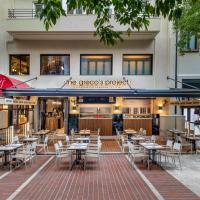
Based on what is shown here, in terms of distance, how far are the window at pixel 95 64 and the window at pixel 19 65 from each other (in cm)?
384

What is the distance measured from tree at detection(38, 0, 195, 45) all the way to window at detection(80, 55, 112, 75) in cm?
1817

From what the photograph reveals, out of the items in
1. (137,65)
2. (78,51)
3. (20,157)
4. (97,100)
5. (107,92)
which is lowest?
(20,157)

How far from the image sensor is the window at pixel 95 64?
24375 mm

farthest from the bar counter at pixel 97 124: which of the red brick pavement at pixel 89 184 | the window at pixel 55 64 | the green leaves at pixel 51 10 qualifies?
the green leaves at pixel 51 10

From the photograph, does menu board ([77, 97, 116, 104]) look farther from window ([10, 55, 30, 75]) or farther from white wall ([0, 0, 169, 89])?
window ([10, 55, 30, 75])

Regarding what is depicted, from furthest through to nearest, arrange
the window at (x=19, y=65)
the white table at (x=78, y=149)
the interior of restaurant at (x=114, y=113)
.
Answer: the window at (x=19, y=65), the interior of restaurant at (x=114, y=113), the white table at (x=78, y=149)

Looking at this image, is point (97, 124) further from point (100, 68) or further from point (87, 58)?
point (87, 58)

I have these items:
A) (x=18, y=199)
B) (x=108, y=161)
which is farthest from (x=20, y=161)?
(x=18, y=199)

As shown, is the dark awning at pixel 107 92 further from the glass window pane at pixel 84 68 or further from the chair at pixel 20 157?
the glass window pane at pixel 84 68

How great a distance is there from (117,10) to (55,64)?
19.2m

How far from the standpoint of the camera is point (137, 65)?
80.1ft

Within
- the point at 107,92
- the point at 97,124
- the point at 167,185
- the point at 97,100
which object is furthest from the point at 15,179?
the point at 97,100

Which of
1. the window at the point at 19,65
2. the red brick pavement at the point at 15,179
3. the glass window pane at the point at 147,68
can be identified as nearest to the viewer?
the red brick pavement at the point at 15,179

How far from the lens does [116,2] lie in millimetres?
5316
